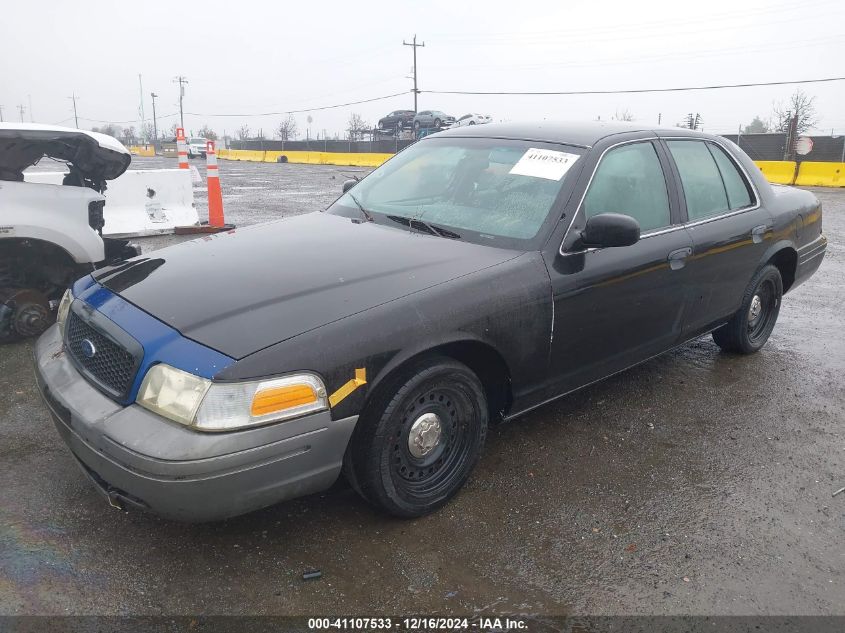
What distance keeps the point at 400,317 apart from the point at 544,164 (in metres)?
1.40

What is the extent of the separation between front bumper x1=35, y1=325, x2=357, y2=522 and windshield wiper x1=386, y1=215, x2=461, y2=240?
3.89ft

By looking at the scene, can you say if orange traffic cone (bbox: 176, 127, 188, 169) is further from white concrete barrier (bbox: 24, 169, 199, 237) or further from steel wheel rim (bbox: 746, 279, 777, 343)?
steel wheel rim (bbox: 746, 279, 777, 343)

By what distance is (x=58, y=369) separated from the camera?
8.72ft

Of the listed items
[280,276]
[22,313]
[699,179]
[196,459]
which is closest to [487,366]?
[280,276]

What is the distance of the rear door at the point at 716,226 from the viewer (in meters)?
3.83

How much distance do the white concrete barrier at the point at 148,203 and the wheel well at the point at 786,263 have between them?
724 cm

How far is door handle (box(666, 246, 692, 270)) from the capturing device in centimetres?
356

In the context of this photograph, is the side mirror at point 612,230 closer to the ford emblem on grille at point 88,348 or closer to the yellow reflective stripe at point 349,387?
the yellow reflective stripe at point 349,387

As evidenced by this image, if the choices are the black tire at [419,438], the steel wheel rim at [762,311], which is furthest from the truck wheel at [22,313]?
the steel wheel rim at [762,311]

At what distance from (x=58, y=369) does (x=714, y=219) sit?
3660 mm

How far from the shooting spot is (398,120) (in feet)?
129

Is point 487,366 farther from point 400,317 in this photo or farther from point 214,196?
point 214,196

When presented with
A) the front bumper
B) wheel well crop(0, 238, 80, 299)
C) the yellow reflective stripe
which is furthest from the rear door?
wheel well crop(0, 238, 80, 299)

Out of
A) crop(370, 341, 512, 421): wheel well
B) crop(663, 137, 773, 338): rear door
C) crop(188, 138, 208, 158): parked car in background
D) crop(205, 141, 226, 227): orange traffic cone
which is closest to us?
crop(370, 341, 512, 421): wheel well
